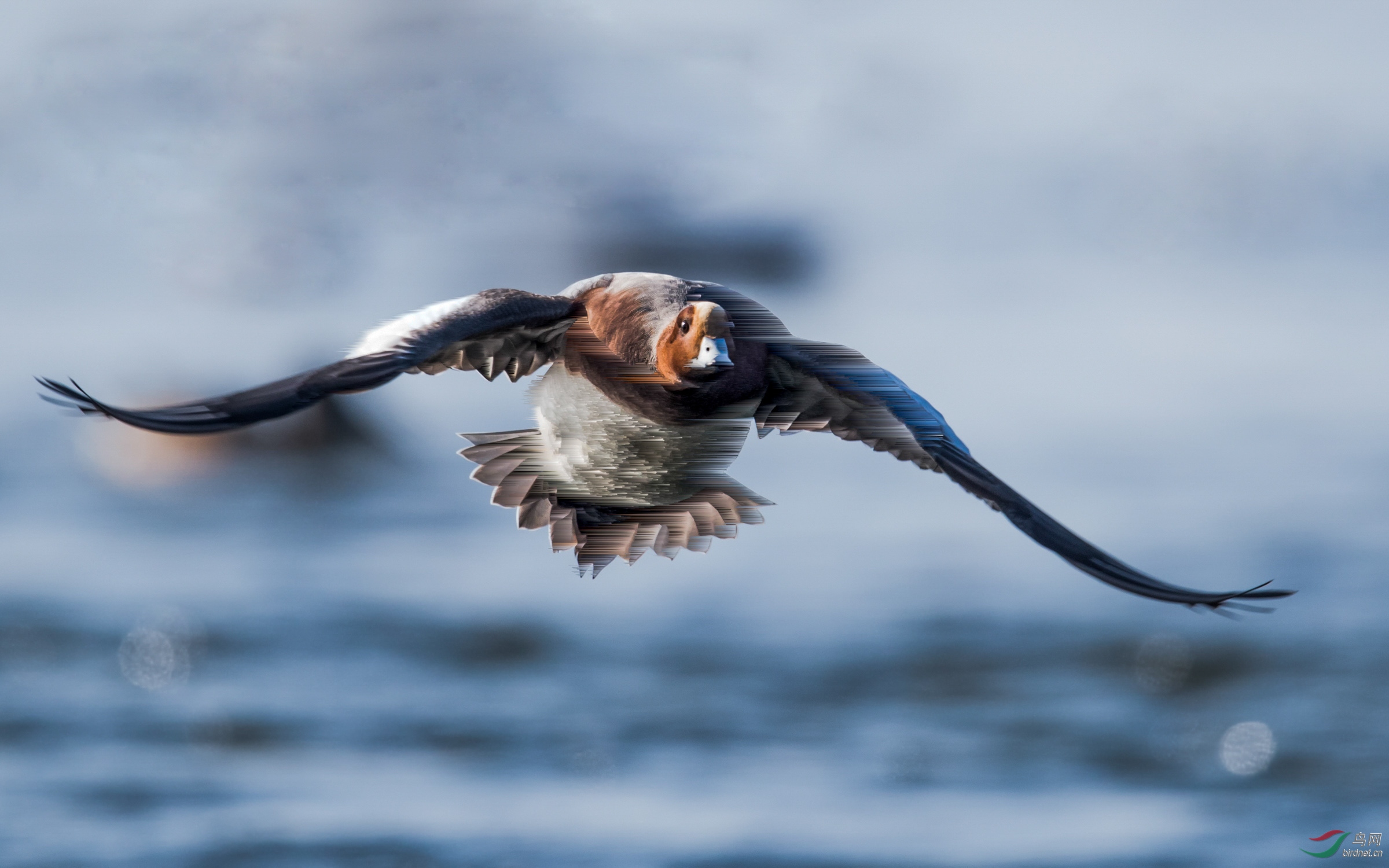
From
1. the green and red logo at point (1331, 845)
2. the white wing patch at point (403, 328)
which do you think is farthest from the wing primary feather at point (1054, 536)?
the green and red logo at point (1331, 845)

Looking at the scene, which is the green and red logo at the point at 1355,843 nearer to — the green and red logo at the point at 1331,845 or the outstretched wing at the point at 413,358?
the green and red logo at the point at 1331,845

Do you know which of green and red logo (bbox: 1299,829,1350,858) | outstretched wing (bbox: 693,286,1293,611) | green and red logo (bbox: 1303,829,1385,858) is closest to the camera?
outstretched wing (bbox: 693,286,1293,611)

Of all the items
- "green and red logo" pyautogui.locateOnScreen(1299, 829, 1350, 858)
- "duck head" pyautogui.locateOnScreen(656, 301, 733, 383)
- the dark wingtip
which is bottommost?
the dark wingtip

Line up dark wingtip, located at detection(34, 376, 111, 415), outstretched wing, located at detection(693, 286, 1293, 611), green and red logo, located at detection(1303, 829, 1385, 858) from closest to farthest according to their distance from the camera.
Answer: dark wingtip, located at detection(34, 376, 111, 415) → outstretched wing, located at detection(693, 286, 1293, 611) → green and red logo, located at detection(1303, 829, 1385, 858)

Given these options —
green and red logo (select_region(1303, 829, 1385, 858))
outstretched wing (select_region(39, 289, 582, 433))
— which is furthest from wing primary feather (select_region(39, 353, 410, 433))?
green and red logo (select_region(1303, 829, 1385, 858))

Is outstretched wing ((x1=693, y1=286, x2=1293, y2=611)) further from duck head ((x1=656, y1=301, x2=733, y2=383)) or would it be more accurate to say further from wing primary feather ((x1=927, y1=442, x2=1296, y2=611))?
duck head ((x1=656, y1=301, x2=733, y2=383))

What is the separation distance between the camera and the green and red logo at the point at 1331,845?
1152 inches

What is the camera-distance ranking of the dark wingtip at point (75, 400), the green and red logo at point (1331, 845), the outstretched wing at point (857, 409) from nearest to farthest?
the dark wingtip at point (75, 400)
the outstretched wing at point (857, 409)
the green and red logo at point (1331, 845)

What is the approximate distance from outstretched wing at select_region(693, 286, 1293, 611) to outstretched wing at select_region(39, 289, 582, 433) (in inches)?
34.5

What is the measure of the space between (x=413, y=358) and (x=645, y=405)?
4.02 feet

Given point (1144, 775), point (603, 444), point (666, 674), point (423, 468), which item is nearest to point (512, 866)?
point (666, 674)

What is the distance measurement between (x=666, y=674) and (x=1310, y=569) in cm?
1749

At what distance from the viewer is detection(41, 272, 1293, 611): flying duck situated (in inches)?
289

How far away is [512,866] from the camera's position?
28297 mm
